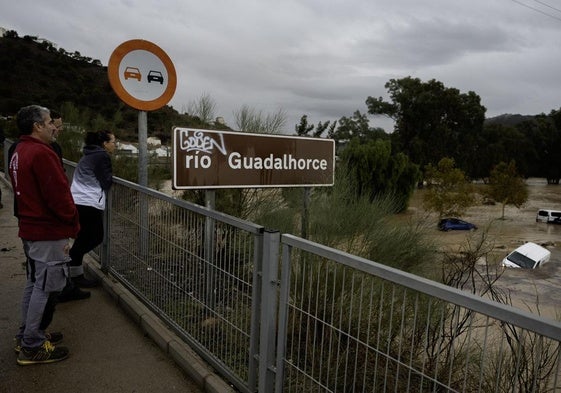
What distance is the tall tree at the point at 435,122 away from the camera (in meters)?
54.9

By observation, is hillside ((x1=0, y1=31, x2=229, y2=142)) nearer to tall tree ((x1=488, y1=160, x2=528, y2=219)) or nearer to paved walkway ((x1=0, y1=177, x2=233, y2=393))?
tall tree ((x1=488, y1=160, x2=528, y2=219))

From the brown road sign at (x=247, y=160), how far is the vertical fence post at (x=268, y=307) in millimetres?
1561

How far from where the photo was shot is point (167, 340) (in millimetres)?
3215

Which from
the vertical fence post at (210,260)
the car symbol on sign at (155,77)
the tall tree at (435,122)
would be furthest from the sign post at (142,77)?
the tall tree at (435,122)

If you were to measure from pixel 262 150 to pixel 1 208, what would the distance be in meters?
7.20

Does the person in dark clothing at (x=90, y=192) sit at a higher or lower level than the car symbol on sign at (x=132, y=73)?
lower

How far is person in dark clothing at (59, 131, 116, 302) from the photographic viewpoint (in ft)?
13.9

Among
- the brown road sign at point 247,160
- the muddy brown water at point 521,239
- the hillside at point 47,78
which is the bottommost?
the muddy brown water at point 521,239

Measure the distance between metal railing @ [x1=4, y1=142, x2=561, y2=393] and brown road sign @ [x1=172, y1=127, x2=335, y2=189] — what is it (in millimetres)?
435

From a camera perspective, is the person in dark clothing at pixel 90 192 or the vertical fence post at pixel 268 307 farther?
→ the person in dark clothing at pixel 90 192

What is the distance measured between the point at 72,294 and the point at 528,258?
24.2 meters

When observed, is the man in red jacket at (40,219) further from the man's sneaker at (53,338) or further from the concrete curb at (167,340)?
the concrete curb at (167,340)

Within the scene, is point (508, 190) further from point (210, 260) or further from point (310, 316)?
point (310, 316)

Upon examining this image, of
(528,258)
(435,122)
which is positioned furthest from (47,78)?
(528,258)
